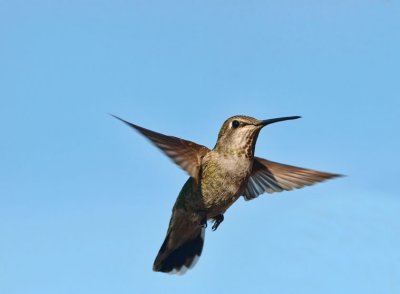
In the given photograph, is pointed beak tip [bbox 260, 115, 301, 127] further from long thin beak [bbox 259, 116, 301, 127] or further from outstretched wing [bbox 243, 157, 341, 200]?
outstretched wing [bbox 243, 157, 341, 200]

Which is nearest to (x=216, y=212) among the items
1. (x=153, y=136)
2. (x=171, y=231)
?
(x=171, y=231)

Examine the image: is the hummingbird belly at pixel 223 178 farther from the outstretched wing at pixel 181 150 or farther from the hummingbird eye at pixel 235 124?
the hummingbird eye at pixel 235 124

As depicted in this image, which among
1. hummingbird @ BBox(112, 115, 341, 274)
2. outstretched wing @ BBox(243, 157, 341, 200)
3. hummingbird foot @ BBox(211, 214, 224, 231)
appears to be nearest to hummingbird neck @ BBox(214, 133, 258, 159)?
hummingbird @ BBox(112, 115, 341, 274)

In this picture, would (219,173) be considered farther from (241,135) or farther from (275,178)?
(275,178)

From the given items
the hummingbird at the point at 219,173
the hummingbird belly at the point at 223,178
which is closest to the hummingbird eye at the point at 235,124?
the hummingbird at the point at 219,173

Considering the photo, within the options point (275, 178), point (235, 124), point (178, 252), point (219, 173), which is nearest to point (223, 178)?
point (219, 173)

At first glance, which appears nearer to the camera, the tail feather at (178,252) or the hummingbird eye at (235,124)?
the hummingbird eye at (235,124)

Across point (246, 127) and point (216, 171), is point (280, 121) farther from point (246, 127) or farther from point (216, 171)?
point (216, 171)

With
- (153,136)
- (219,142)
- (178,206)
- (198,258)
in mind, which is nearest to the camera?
(153,136)
